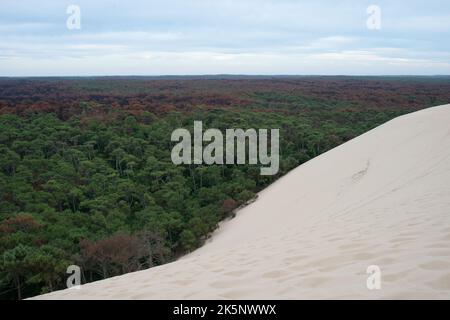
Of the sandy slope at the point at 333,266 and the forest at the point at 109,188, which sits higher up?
the sandy slope at the point at 333,266

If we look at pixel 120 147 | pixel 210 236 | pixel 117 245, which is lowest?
pixel 210 236

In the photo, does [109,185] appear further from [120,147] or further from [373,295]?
[373,295]

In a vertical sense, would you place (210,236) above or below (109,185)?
below

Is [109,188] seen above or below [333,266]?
below

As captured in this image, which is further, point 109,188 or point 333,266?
point 109,188

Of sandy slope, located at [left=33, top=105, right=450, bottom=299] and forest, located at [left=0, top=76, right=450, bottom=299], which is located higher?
sandy slope, located at [left=33, top=105, right=450, bottom=299]

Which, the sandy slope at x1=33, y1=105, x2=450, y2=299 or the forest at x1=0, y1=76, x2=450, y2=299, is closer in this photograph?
the sandy slope at x1=33, y1=105, x2=450, y2=299

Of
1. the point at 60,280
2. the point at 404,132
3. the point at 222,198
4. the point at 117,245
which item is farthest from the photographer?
the point at 222,198

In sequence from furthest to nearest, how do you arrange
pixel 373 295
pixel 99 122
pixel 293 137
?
pixel 99 122 < pixel 293 137 < pixel 373 295

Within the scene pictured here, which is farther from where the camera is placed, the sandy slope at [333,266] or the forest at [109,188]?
the forest at [109,188]
